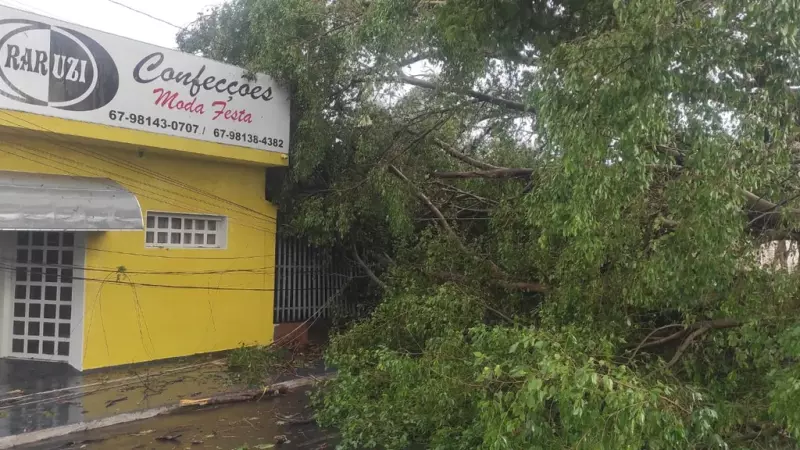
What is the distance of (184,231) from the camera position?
400 inches

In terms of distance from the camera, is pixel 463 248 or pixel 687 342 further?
pixel 463 248

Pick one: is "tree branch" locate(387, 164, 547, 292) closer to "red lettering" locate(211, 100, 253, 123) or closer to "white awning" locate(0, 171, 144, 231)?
"red lettering" locate(211, 100, 253, 123)

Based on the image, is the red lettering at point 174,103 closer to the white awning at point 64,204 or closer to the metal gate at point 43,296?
the white awning at point 64,204

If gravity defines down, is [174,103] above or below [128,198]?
above

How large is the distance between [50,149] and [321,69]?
13.3 ft

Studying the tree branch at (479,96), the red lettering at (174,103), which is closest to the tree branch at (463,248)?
Answer: the tree branch at (479,96)

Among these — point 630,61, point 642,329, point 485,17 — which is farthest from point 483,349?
point 485,17

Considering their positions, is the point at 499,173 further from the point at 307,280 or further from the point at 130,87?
the point at 130,87

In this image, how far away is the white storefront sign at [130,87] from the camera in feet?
25.0

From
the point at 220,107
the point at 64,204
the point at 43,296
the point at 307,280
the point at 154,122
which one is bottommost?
the point at 43,296

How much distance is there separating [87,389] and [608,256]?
6474 millimetres

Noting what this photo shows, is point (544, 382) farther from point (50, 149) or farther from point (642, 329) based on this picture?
point (50, 149)

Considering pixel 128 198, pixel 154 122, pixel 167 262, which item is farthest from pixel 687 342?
pixel 167 262

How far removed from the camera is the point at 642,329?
6086 mm
